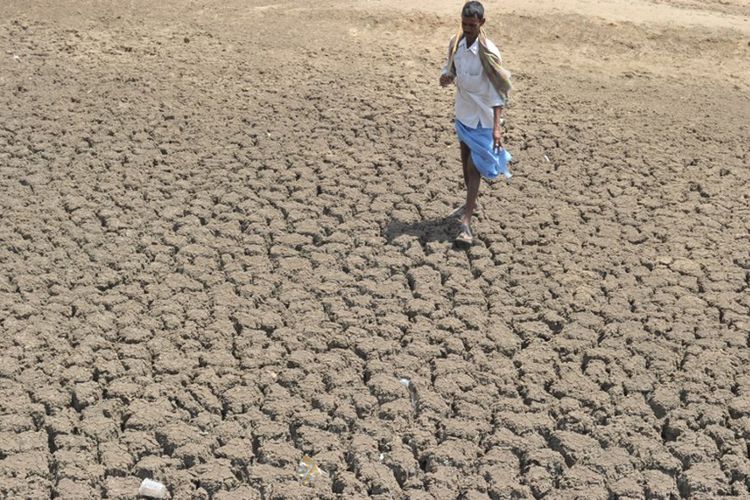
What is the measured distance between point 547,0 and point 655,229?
16.2 feet

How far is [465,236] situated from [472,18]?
1.42 metres

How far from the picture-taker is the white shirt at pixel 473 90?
682 cm

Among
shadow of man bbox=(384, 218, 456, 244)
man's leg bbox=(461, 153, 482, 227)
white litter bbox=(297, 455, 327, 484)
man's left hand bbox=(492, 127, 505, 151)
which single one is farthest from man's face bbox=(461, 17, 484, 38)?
white litter bbox=(297, 455, 327, 484)

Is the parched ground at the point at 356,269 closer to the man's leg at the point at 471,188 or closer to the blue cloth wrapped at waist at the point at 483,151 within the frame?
the man's leg at the point at 471,188

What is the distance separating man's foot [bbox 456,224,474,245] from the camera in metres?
7.14

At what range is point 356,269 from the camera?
22.6 ft

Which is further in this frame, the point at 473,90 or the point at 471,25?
the point at 473,90

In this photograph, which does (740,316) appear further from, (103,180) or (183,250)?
(103,180)

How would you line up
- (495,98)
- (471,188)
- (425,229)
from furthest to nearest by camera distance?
(425,229) → (471,188) → (495,98)

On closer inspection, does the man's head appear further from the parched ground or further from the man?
the parched ground

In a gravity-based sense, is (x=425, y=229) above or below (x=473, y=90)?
below

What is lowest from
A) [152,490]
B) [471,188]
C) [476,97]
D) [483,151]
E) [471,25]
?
[152,490]

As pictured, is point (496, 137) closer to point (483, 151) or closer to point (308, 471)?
point (483, 151)

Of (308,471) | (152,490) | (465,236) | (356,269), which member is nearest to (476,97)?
(465,236)
